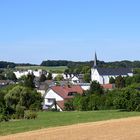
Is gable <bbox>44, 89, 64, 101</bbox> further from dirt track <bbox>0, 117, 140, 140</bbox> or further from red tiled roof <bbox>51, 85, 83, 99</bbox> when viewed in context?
dirt track <bbox>0, 117, 140, 140</bbox>

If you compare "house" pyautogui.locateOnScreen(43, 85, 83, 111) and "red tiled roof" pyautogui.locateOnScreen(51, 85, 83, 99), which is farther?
"red tiled roof" pyautogui.locateOnScreen(51, 85, 83, 99)

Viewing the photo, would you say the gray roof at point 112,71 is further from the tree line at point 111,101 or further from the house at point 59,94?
the tree line at point 111,101

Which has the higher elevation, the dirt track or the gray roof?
the gray roof

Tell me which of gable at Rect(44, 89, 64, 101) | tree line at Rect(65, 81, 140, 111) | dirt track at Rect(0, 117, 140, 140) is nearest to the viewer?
dirt track at Rect(0, 117, 140, 140)

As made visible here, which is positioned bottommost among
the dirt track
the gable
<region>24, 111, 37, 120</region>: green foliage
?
the dirt track

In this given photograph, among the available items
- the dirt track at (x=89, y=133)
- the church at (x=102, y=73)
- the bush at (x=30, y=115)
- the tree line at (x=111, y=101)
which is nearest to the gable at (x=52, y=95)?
the tree line at (x=111, y=101)

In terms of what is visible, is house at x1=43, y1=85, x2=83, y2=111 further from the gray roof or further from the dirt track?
the dirt track

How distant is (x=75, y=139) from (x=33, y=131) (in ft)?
13.6

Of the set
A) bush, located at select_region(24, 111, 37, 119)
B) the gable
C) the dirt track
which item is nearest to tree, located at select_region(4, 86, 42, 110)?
the gable

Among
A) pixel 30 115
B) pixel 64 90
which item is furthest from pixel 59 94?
pixel 30 115

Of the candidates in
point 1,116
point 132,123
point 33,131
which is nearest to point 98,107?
point 1,116

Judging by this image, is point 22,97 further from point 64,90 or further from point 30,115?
point 30,115

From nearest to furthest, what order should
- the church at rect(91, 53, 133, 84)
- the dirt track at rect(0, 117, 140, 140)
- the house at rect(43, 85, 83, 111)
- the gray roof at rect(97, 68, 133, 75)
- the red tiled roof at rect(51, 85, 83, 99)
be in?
the dirt track at rect(0, 117, 140, 140), the house at rect(43, 85, 83, 111), the red tiled roof at rect(51, 85, 83, 99), the church at rect(91, 53, 133, 84), the gray roof at rect(97, 68, 133, 75)

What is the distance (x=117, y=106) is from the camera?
46750mm
